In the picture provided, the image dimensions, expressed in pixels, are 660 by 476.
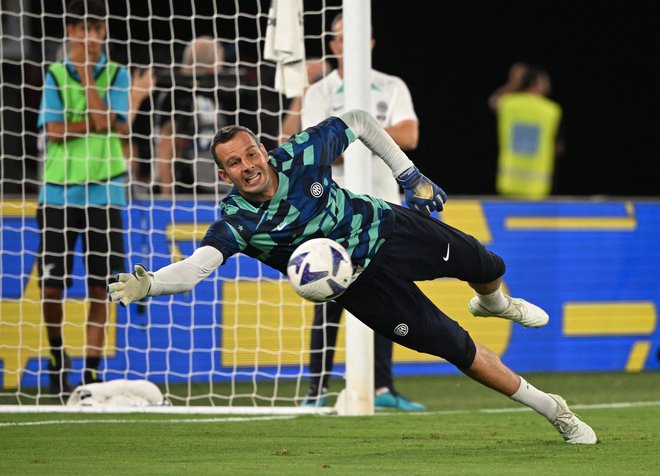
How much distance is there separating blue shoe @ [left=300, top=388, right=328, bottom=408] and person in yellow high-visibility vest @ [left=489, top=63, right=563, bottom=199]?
5943 mm

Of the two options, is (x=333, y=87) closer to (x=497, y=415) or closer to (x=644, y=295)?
(x=497, y=415)

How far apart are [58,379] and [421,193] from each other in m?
4.09

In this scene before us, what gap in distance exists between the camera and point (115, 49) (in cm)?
1345

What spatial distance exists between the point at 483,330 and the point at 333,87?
9.89 feet

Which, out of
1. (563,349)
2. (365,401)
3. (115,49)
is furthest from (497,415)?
(115,49)

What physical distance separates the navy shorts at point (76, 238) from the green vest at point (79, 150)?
0.78 ft

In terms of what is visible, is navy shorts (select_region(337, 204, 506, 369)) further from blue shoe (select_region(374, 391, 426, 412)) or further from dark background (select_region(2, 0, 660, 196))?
dark background (select_region(2, 0, 660, 196))

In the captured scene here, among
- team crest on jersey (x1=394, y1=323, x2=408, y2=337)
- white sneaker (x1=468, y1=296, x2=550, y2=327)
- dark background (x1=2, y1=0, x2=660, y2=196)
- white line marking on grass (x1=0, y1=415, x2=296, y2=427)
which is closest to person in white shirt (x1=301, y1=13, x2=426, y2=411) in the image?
white line marking on grass (x1=0, y1=415, x2=296, y2=427)

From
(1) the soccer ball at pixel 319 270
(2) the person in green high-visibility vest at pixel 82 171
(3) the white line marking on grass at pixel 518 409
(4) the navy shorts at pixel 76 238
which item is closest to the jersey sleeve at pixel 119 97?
(2) the person in green high-visibility vest at pixel 82 171

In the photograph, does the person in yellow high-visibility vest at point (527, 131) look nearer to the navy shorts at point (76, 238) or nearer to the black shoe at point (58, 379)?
the navy shorts at point (76, 238)

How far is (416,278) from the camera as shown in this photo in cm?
716

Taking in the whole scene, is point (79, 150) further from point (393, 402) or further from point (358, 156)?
point (393, 402)

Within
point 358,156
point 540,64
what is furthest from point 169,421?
point 540,64

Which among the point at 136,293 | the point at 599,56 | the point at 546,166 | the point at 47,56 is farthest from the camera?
the point at 599,56
